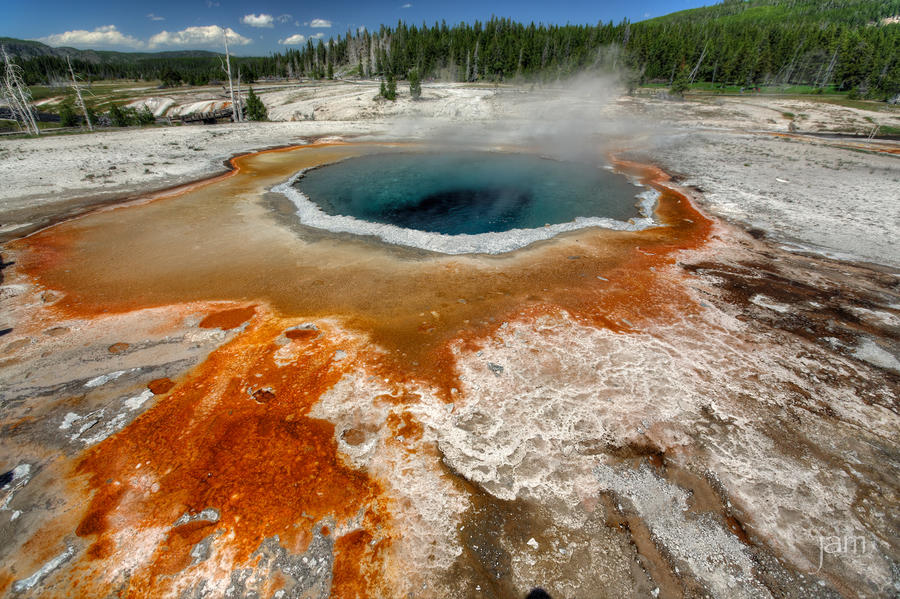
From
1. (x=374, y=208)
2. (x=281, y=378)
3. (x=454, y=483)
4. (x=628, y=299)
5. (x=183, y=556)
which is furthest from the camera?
(x=374, y=208)

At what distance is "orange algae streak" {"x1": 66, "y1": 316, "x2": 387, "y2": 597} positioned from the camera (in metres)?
3.46

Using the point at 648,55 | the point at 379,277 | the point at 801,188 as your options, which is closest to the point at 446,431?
the point at 379,277

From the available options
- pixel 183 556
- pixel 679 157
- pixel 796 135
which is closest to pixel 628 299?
pixel 183 556

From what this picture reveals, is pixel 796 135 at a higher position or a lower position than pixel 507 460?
higher

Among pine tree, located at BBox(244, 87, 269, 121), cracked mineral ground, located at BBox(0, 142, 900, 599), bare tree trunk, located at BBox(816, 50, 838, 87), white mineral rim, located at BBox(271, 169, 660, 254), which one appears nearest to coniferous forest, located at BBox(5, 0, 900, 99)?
bare tree trunk, located at BBox(816, 50, 838, 87)

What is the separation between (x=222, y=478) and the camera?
409cm

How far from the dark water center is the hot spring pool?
0.04 meters

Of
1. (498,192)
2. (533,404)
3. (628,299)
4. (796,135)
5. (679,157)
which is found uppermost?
(796,135)

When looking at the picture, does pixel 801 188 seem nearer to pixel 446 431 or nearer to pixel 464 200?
pixel 464 200

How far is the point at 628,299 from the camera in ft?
24.8

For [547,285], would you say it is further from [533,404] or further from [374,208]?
[374,208]

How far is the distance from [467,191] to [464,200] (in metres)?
1.39

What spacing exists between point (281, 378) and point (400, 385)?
71.3 inches

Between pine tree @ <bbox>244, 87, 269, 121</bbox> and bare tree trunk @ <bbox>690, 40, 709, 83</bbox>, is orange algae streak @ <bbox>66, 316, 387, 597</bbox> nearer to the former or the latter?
pine tree @ <bbox>244, 87, 269, 121</bbox>
